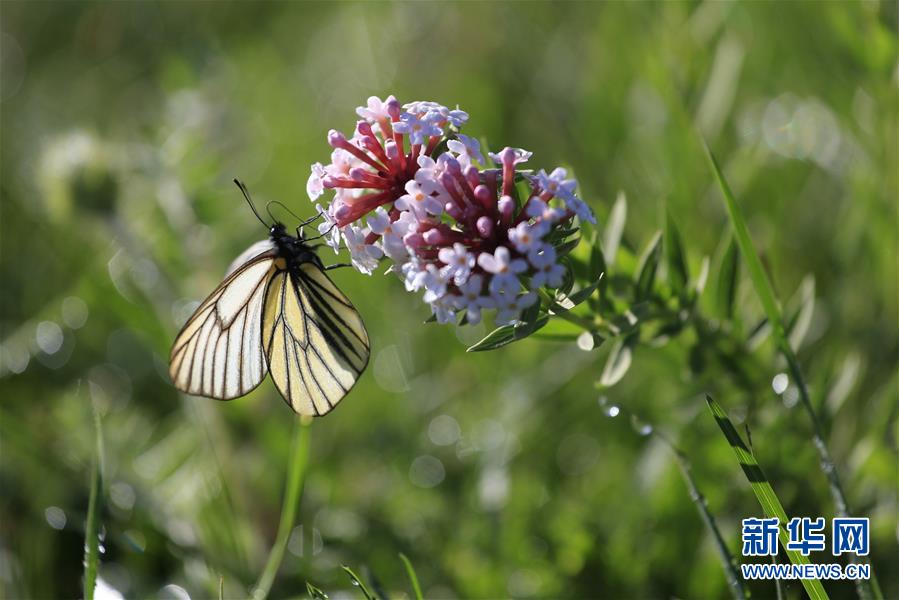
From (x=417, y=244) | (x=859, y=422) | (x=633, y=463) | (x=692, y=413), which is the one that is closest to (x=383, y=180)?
(x=417, y=244)

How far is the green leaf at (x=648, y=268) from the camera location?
216cm

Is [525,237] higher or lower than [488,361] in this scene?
lower

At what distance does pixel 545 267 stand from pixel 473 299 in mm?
154

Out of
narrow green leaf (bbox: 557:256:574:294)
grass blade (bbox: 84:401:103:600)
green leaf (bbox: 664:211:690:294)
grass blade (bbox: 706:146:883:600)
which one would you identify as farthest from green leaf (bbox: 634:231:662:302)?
grass blade (bbox: 84:401:103:600)

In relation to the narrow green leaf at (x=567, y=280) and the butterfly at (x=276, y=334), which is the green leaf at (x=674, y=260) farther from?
the butterfly at (x=276, y=334)

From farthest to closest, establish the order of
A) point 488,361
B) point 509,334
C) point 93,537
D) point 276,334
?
point 488,361
point 276,334
point 93,537
point 509,334

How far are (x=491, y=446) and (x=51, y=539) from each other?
1.55 metres

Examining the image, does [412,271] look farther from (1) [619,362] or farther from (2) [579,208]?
(1) [619,362]

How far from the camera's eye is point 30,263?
4.13 m

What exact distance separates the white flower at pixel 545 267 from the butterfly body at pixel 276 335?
29.0 inches

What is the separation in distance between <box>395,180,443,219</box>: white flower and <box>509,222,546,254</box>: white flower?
18 cm

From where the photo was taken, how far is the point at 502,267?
1.65m

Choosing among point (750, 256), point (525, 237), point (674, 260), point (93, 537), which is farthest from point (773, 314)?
point (93, 537)

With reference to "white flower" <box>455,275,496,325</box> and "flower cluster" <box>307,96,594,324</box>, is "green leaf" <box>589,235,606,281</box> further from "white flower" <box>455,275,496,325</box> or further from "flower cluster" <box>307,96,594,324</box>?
"white flower" <box>455,275,496,325</box>
